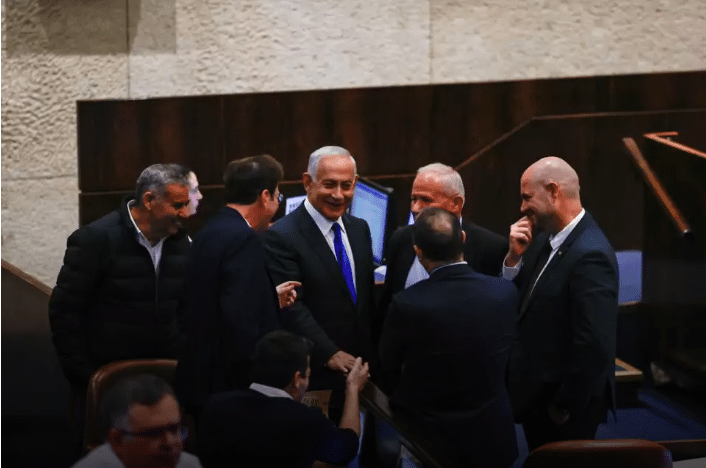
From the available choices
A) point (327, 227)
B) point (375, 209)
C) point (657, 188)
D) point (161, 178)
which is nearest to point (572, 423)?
point (327, 227)

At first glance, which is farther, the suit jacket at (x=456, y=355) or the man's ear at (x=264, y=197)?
the man's ear at (x=264, y=197)

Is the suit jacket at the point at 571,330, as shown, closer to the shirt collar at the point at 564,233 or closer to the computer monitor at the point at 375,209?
the shirt collar at the point at 564,233

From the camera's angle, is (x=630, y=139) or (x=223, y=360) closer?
(x=223, y=360)

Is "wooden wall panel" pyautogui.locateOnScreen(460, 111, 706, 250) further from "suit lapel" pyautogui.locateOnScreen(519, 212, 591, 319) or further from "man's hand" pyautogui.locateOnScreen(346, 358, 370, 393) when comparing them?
"man's hand" pyautogui.locateOnScreen(346, 358, 370, 393)

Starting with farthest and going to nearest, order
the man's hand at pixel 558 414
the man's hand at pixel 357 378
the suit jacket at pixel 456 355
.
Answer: the man's hand at pixel 558 414, the man's hand at pixel 357 378, the suit jacket at pixel 456 355

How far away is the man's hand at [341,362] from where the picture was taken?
9.98 feet

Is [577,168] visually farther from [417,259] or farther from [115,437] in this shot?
[115,437]

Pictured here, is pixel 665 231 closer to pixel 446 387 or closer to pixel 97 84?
pixel 446 387

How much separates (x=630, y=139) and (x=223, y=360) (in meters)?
2.66

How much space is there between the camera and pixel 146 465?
7.34ft

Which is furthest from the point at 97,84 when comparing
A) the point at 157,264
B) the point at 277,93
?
the point at 157,264

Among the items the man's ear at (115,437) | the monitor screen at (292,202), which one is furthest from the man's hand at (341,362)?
the monitor screen at (292,202)

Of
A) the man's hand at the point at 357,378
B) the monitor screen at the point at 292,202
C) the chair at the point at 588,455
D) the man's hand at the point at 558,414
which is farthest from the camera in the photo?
the monitor screen at the point at 292,202

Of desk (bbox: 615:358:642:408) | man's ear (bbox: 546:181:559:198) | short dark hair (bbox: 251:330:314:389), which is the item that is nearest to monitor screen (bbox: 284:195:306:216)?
man's ear (bbox: 546:181:559:198)
